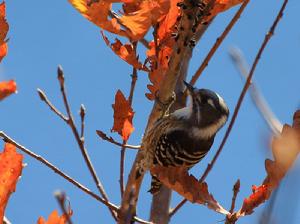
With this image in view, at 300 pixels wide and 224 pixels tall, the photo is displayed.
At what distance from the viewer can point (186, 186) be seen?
3.00m

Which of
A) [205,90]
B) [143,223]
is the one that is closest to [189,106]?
[205,90]

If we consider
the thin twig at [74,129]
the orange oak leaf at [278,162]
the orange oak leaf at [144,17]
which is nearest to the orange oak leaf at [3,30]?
the thin twig at [74,129]

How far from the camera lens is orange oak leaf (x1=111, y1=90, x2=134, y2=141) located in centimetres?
354

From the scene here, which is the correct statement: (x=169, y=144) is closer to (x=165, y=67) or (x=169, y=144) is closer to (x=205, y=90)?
(x=205, y=90)

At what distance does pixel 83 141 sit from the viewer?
2803 mm

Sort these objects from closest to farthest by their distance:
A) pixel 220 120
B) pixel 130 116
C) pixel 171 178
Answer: pixel 171 178 → pixel 130 116 → pixel 220 120

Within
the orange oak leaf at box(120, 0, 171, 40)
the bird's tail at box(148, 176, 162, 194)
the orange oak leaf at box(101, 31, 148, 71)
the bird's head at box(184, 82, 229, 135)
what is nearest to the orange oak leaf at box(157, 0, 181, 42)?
the orange oak leaf at box(101, 31, 148, 71)

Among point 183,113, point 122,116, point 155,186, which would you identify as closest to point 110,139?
point 122,116

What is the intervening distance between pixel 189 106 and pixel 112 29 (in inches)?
131

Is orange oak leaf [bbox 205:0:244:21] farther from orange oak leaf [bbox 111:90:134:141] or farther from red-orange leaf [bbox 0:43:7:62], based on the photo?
red-orange leaf [bbox 0:43:7:62]

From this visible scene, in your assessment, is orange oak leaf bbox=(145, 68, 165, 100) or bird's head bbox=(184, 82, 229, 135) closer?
orange oak leaf bbox=(145, 68, 165, 100)

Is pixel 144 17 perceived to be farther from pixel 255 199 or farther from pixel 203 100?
pixel 203 100

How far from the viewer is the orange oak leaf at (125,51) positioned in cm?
329

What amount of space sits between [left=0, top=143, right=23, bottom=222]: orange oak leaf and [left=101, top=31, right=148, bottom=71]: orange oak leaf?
94cm
